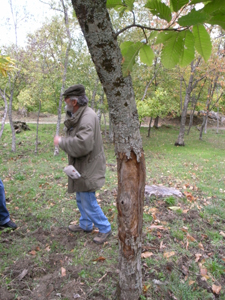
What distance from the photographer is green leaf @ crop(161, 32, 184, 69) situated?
3.98 ft

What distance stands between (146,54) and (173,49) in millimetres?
268

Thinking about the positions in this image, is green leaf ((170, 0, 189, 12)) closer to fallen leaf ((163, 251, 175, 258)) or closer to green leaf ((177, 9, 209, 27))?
green leaf ((177, 9, 209, 27))

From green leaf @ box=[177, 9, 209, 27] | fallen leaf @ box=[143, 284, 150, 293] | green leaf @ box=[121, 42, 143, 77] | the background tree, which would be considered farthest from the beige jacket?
green leaf @ box=[177, 9, 209, 27]

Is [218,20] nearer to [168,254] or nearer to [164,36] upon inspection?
[164,36]

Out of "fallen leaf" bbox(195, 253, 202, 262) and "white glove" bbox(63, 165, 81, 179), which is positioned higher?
"white glove" bbox(63, 165, 81, 179)

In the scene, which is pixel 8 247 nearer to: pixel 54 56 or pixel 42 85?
pixel 42 85

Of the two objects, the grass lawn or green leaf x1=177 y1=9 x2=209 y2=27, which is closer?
green leaf x1=177 y1=9 x2=209 y2=27

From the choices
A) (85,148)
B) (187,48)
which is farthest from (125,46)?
(85,148)

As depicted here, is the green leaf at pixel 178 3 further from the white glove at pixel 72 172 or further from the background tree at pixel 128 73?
the white glove at pixel 72 172

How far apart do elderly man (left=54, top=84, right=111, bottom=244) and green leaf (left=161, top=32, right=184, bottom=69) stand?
160cm

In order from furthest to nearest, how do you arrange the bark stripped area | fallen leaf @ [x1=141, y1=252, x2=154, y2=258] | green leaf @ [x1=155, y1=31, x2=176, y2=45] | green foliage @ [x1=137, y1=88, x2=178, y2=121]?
1. green foliage @ [x1=137, y1=88, x2=178, y2=121]
2. fallen leaf @ [x1=141, y1=252, x2=154, y2=258]
3. the bark stripped area
4. green leaf @ [x1=155, y1=31, x2=176, y2=45]

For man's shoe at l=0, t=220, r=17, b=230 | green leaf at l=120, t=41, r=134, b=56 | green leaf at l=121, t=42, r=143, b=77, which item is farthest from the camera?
man's shoe at l=0, t=220, r=17, b=230

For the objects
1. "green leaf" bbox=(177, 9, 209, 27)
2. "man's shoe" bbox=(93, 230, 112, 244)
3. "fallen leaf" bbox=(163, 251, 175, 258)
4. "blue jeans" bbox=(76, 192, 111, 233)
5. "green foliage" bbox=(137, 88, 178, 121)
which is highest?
"green foliage" bbox=(137, 88, 178, 121)

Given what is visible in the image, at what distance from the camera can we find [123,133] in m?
1.65
